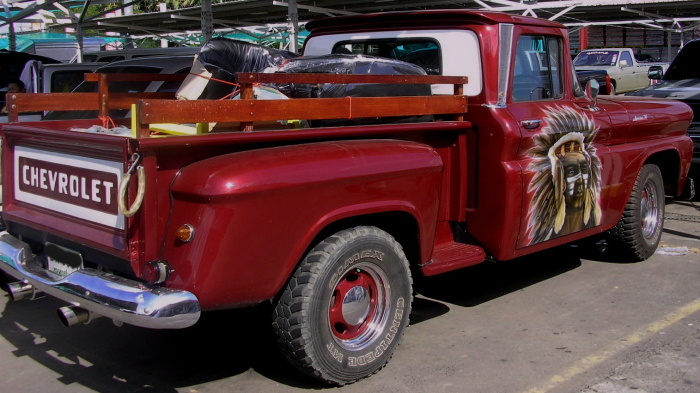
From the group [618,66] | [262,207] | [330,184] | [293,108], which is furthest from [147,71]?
[618,66]

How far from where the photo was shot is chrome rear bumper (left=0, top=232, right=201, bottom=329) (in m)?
3.15

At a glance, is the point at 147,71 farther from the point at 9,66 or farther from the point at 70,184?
the point at 9,66

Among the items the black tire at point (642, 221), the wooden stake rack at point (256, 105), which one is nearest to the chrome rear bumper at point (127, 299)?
the wooden stake rack at point (256, 105)

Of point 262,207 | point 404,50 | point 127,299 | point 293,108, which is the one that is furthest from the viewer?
point 404,50

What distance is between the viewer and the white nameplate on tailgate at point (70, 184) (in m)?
3.48

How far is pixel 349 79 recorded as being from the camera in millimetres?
3969

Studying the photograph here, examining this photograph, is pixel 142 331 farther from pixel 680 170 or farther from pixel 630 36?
pixel 630 36

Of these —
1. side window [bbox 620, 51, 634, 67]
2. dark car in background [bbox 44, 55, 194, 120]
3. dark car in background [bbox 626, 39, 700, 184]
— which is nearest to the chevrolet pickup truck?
dark car in background [bbox 44, 55, 194, 120]

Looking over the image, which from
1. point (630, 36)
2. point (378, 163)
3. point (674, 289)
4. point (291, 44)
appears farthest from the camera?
point (630, 36)

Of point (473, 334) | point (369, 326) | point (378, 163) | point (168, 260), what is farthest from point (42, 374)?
point (473, 334)

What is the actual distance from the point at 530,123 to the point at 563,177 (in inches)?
19.5

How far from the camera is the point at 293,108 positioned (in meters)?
3.71

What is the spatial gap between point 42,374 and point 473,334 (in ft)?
8.60

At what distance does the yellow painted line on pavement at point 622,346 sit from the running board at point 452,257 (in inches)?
33.7
